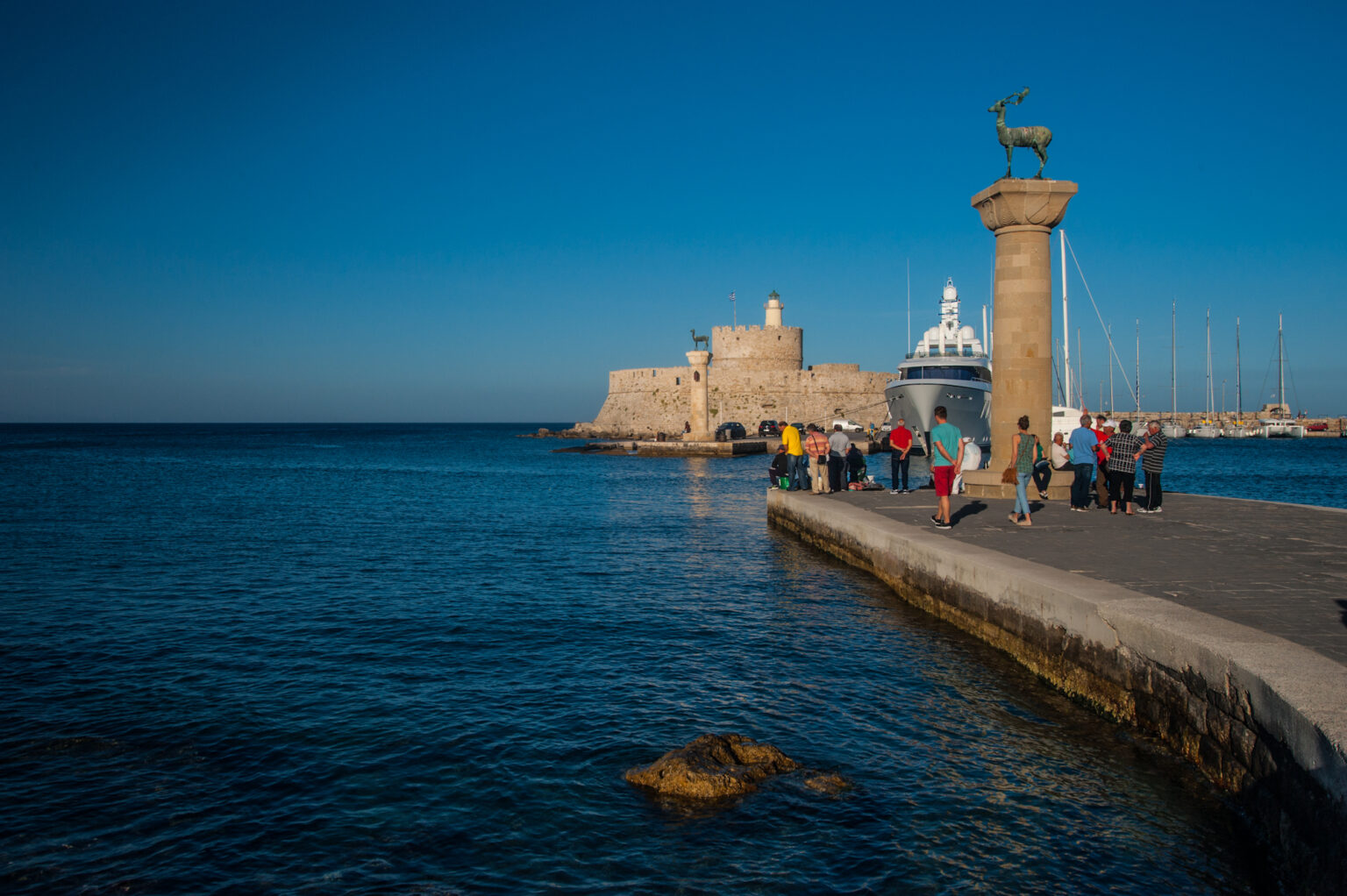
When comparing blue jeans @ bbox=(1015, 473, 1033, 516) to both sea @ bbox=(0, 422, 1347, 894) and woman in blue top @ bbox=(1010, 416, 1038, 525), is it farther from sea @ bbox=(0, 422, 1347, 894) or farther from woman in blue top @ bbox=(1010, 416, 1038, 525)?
sea @ bbox=(0, 422, 1347, 894)

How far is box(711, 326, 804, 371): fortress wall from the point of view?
6812 cm

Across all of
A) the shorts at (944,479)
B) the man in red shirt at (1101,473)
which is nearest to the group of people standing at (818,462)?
the man in red shirt at (1101,473)

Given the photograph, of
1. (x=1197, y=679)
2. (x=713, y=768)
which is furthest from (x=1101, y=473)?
(x=713, y=768)

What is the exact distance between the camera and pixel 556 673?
24.8ft

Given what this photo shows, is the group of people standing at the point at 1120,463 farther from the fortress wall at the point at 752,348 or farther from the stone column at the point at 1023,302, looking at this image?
the fortress wall at the point at 752,348

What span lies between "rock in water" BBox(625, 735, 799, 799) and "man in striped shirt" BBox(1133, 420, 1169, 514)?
749 centimetres

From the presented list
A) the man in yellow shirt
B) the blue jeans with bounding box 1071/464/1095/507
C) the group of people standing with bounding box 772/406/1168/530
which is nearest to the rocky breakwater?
the group of people standing with bounding box 772/406/1168/530

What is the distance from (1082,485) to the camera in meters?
12.0

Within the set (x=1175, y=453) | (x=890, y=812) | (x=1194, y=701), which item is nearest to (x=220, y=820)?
(x=890, y=812)

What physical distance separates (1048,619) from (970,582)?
1438 millimetres

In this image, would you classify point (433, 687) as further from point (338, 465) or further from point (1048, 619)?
point (338, 465)

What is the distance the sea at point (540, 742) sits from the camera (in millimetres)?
4363

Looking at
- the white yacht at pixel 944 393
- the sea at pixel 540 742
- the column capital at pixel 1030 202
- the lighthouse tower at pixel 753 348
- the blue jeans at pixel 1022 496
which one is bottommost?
the sea at pixel 540 742

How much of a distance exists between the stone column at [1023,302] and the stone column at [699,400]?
38233 millimetres
